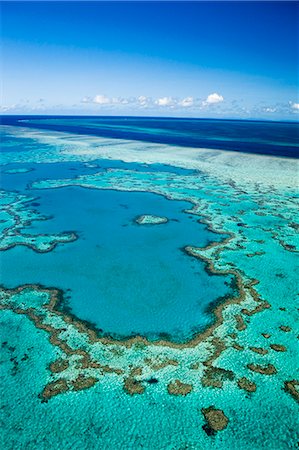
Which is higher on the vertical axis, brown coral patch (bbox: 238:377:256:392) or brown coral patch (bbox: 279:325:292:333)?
brown coral patch (bbox: 279:325:292:333)

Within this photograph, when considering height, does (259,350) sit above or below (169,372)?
above

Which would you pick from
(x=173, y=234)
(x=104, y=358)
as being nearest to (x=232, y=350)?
(x=104, y=358)

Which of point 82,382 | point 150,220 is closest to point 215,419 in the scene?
point 82,382

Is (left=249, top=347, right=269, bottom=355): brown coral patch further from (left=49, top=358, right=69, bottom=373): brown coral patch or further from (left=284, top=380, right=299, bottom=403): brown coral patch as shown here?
(left=49, top=358, right=69, bottom=373): brown coral patch

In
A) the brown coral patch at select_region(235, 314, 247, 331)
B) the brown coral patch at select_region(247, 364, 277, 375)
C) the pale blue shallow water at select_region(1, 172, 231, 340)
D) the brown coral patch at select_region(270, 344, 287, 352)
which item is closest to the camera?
the brown coral patch at select_region(247, 364, 277, 375)

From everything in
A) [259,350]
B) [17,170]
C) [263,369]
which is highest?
[17,170]

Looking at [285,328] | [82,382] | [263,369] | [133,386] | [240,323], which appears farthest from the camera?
[240,323]

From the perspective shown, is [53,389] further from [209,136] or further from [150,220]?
[209,136]

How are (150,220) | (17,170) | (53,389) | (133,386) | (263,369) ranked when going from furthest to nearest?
(17,170) → (150,220) → (263,369) → (133,386) → (53,389)

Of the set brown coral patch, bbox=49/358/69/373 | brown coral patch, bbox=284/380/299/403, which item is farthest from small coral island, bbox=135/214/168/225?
brown coral patch, bbox=284/380/299/403

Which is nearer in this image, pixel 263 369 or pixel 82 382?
pixel 82 382

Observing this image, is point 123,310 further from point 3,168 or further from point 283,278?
point 3,168
